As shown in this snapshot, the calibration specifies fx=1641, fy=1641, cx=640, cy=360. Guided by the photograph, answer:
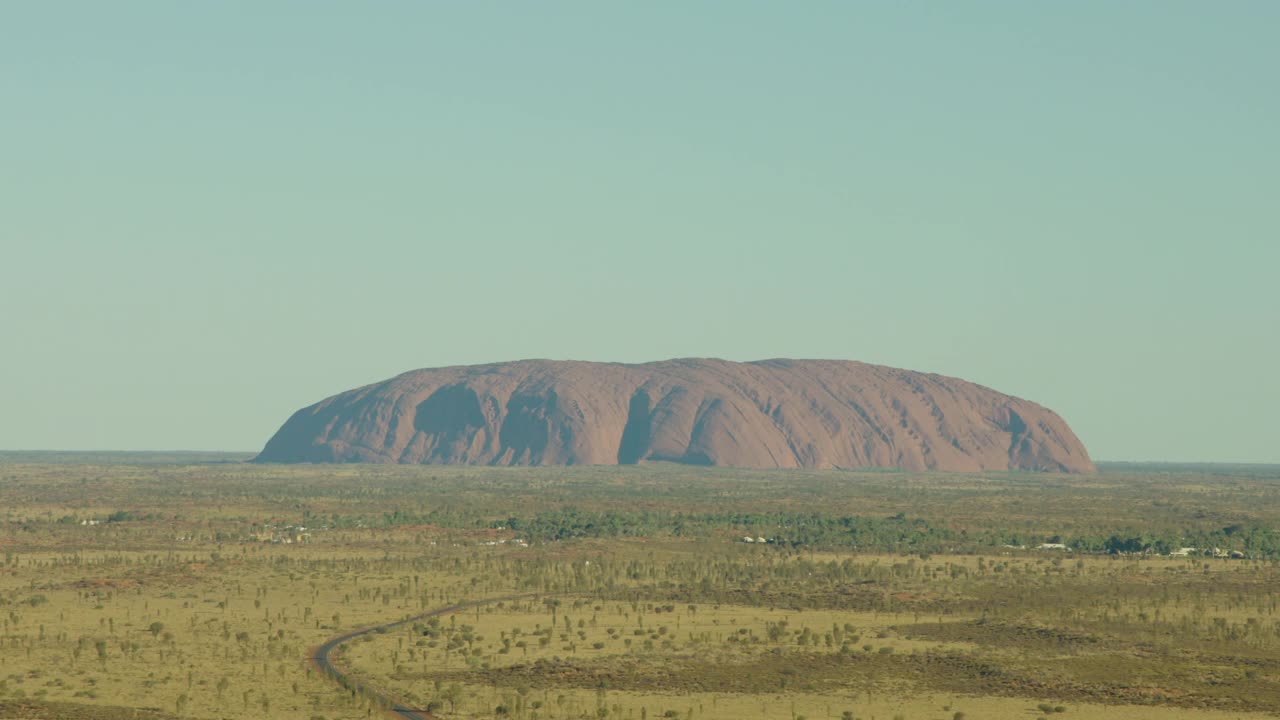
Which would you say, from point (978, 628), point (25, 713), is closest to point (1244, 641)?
point (978, 628)

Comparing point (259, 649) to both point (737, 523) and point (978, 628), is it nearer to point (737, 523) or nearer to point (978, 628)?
point (978, 628)

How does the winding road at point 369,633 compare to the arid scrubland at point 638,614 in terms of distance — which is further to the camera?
the arid scrubland at point 638,614

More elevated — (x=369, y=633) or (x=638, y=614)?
(x=638, y=614)

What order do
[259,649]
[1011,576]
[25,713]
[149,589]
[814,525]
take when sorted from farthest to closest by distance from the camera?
[814,525], [1011,576], [149,589], [259,649], [25,713]

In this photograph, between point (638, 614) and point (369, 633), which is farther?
point (638, 614)
